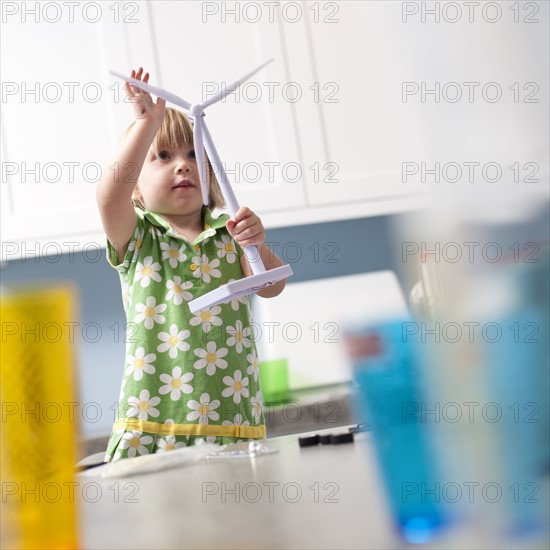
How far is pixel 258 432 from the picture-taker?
1269mm

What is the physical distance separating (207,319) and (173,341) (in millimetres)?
64

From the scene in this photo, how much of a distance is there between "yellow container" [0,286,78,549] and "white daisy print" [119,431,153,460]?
806 millimetres

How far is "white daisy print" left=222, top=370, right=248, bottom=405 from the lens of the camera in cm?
127

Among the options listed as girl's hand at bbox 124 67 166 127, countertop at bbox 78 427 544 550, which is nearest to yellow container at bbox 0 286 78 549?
countertop at bbox 78 427 544 550

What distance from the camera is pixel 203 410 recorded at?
4.01 ft

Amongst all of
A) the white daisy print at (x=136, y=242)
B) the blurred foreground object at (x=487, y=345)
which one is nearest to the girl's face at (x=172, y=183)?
the white daisy print at (x=136, y=242)

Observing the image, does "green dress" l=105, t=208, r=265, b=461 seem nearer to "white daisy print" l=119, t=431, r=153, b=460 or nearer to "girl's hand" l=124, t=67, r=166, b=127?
"white daisy print" l=119, t=431, r=153, b=460

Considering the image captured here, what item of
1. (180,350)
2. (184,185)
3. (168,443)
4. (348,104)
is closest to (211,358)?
(180,350)

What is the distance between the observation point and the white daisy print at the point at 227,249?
4.50 feet

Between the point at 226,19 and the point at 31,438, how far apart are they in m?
2.17

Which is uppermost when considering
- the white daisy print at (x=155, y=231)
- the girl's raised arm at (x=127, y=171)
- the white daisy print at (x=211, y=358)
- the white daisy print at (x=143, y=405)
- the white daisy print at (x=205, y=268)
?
the girl's raised arm at (x=127, y=171)

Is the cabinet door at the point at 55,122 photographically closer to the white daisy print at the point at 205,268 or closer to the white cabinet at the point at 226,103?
the white cabinet at the point at 226,103

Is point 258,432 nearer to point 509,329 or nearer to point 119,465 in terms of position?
point 119,465

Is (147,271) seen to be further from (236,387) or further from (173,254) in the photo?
(236,387)
